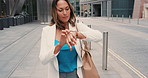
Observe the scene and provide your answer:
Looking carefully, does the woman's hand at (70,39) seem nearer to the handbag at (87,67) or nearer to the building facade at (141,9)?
the handbag at (87,67)

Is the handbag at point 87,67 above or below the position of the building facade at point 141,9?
below

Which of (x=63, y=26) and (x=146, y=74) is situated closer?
(x=63, y=26)

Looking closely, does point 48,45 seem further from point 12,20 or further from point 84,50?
point 12,20

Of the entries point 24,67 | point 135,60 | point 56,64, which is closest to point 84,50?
point 56,64

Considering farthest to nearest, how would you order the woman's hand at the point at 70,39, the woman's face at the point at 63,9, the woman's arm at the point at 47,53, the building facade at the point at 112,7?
the building facade at the point at 112,7 → the woman's face at the point at 63,9 → the woman's arm at the point at 47,53 → the woman's hand at the point at 70,39

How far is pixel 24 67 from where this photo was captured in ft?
20.4

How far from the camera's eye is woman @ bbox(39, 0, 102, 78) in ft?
5.85

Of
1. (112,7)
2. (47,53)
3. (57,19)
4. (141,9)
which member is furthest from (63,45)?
(112,7)

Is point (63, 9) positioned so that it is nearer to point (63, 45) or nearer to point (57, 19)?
point (57, 19)

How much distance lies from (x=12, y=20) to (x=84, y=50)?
2153 centimetres

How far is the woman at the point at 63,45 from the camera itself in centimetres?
178

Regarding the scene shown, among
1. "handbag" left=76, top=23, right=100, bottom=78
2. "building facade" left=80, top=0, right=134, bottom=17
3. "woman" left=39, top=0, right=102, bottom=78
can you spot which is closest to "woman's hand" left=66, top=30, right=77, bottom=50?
"woman" left=39, top=0, right=102, bottom=78

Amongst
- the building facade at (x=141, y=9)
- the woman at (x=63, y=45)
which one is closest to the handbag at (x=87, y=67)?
the woman at (x=63, y=45)

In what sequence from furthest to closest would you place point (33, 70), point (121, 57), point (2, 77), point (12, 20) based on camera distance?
point (12, 20) < point (121, 57) < point (33, 70) < point (2, 77)
